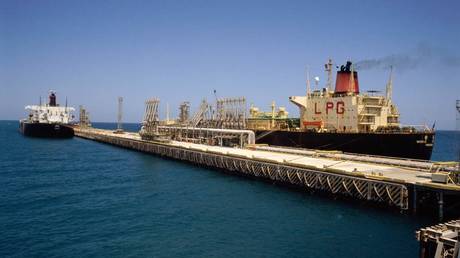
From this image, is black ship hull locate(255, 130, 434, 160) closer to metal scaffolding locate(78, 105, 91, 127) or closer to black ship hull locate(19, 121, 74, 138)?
black ship hull locate(19, 121, 74, 138)

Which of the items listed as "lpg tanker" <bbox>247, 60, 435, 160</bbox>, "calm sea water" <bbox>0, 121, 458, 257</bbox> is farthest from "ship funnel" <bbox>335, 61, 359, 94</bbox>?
"calm sea water" <bbox>0, 121, 458, 257</bbox>

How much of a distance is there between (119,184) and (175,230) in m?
20.5

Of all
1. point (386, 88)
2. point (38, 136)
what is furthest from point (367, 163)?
point (38, 136)

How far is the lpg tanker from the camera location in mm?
48406

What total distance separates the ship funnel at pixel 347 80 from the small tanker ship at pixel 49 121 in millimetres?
95983

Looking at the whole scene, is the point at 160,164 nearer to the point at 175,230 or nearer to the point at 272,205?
the point at 272,205

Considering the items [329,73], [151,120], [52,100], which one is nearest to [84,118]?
[52,100]

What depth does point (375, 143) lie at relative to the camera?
166ft

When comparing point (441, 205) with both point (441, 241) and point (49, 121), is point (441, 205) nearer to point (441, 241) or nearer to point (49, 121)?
point (441, 241)

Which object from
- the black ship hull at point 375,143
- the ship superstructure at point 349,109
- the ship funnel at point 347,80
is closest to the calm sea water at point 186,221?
the black ship hull at point 375,143

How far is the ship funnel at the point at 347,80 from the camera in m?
57.5

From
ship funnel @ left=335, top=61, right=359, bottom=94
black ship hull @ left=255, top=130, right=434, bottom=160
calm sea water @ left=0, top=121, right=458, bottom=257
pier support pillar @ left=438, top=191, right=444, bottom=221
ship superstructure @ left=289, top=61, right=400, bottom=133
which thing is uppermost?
ship funnel @ left=335, top=61, right=359, bottom=94

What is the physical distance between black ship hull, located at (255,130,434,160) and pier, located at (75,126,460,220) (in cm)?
315

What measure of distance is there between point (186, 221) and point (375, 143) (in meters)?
31.6
